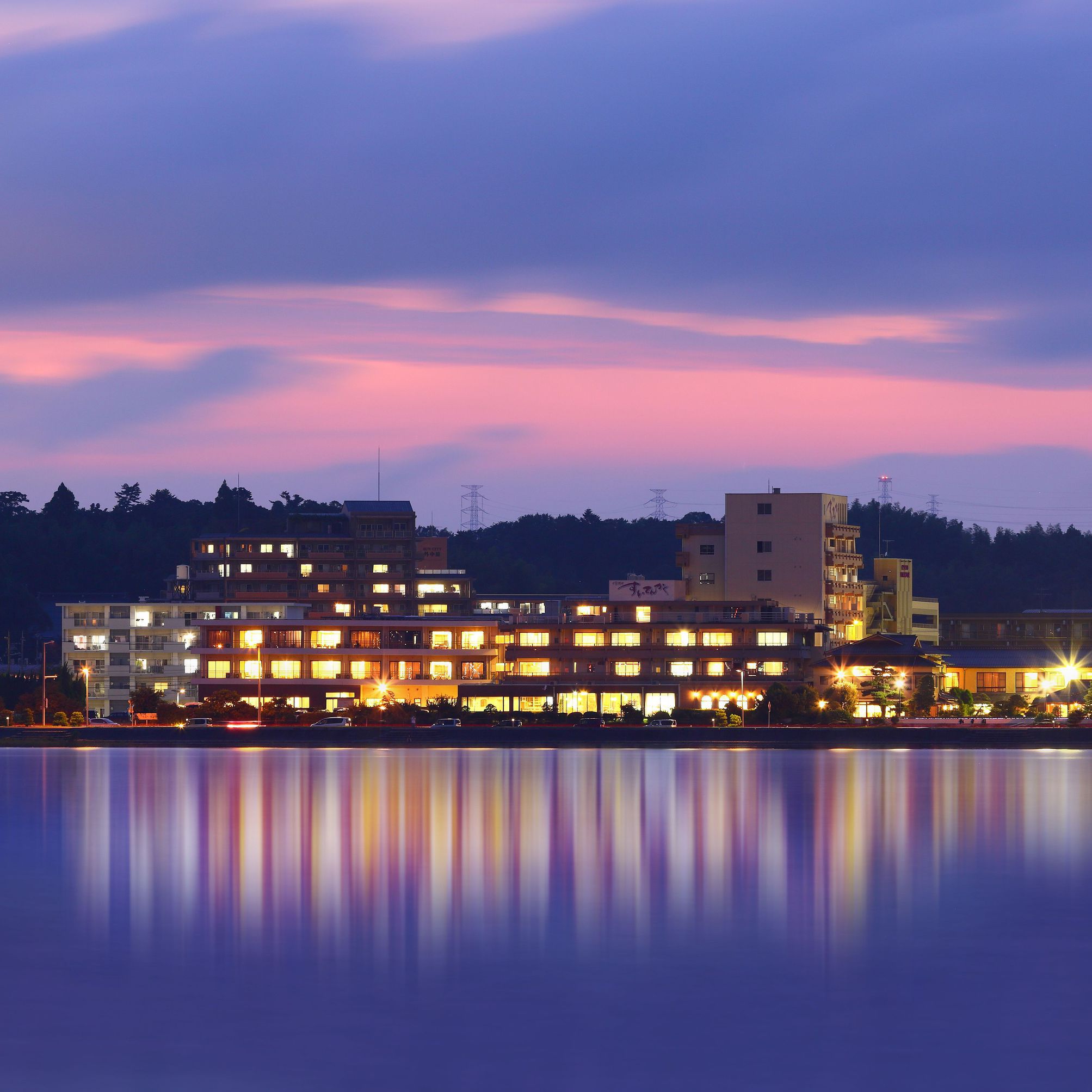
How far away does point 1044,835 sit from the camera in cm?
5350

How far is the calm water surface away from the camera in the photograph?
2272 cm

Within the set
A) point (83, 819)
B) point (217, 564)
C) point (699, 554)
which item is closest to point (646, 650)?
point (699, 554)

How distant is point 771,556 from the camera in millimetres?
137875

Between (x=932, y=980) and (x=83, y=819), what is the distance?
37.3 m

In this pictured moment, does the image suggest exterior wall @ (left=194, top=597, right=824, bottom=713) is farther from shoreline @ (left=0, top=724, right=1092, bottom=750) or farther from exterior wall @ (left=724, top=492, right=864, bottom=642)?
shoreline @ (left=0, top=724, right=1092, bottom=750)

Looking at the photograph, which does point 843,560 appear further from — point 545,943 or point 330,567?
point 545,943

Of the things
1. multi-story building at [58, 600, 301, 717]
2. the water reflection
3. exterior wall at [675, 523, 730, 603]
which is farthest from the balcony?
the water reflection

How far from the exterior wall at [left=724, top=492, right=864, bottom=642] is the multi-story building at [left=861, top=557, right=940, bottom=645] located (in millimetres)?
12966

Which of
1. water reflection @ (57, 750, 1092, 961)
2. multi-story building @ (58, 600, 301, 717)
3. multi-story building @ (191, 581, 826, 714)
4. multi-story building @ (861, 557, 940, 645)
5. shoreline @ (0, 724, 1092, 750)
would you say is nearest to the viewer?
water reflection @ (57, 750, 1092, 961)

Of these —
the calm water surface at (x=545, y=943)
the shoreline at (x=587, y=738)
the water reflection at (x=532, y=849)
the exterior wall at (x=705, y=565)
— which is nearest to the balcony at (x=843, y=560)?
the exterior wall at (x=705, y=565)

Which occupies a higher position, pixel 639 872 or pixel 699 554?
pixel 699 554

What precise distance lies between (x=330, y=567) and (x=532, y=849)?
368 feet

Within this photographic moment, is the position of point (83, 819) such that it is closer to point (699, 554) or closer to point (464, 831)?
point (464, 831)

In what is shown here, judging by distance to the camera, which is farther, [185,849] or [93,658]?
[93,658]
